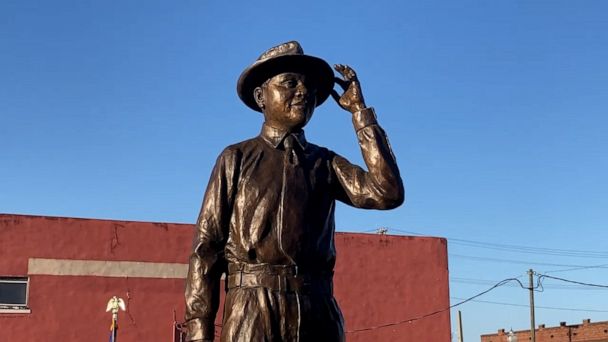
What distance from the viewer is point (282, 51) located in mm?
4262

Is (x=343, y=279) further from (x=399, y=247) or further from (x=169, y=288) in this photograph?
(x=169, y=288)

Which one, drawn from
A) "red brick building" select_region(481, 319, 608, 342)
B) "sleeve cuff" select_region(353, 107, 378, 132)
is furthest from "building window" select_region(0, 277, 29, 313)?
"red brick building" select_region(481, 319, 608, 342)

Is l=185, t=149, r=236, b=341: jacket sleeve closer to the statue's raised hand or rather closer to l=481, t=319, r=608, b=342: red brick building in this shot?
the statue's raised hand

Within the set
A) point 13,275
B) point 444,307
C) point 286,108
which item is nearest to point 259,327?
point 286,108

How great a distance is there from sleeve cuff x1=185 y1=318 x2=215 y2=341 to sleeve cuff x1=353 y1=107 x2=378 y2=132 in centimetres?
118

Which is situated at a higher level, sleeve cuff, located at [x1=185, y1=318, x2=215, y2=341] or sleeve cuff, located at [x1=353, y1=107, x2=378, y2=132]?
sleeve cuff, located at [x1=353, y1=107, x2=378, y2=132]

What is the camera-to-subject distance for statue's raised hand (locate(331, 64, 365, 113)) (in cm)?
427

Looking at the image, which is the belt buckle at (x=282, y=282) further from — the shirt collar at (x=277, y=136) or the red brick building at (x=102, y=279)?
the red brick building at (x=102, y=279)

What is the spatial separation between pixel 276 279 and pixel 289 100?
2.99ft

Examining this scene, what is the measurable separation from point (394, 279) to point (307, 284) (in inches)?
707

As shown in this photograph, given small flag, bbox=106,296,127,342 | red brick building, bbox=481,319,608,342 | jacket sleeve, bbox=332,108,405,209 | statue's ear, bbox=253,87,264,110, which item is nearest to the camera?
jacket sleeve, bbox=332,108,405,209

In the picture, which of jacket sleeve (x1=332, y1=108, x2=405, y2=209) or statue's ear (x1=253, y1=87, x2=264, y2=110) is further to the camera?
statue's ear (x1=253, y1=87, x2=264, y2=110)

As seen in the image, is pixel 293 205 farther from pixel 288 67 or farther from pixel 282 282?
pixel 288 67

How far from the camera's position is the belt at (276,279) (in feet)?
12.9
